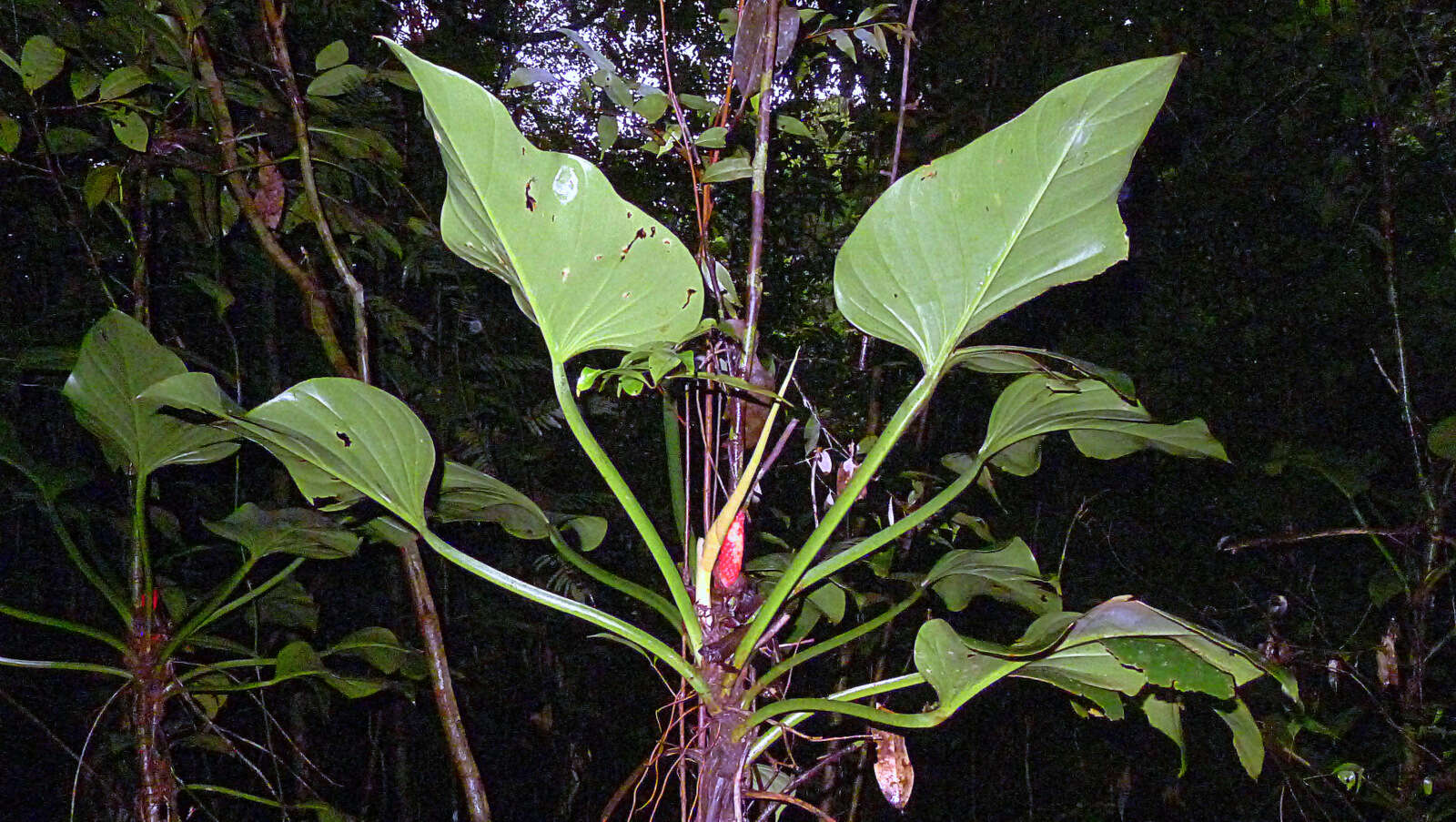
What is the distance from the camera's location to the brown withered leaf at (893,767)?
1.46 feet

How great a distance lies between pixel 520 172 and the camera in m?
→ 0.32

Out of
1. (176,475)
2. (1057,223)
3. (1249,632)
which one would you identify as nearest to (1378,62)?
(1249,632)

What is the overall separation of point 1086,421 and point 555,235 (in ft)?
0.88

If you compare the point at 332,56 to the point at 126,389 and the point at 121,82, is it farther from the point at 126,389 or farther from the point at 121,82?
the point at 126,389

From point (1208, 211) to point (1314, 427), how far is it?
44 cm

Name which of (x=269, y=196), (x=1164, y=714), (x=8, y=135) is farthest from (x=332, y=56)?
(x=1164, y=714)

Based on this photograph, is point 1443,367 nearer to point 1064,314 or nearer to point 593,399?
point 1064,314

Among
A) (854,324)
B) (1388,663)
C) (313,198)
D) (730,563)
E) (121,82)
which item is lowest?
(1388,663)

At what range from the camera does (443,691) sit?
1.66ft

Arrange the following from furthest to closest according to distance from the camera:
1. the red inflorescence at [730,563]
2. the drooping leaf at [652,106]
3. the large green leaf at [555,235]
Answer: the drooping leaf at [652,106], the red inflorescence at [730,563], the large green leaf at [555,235]

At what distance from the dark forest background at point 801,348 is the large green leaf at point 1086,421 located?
0.62ft

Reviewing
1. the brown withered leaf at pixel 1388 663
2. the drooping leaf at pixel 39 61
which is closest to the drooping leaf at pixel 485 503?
the drooping leaf at pixel 39 61

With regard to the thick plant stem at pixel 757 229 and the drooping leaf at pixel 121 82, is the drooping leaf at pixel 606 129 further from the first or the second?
the drooping leaf at pixel 121 82

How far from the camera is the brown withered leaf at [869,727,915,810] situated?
45 cm
